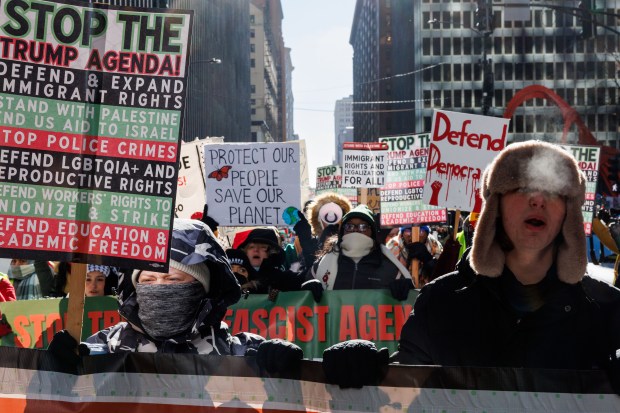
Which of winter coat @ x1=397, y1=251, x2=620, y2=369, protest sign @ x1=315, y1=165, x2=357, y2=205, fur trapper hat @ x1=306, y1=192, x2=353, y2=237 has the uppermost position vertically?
protest sign @ x1=315, y1=165, x2=357, y2=205

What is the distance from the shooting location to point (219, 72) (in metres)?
70.9

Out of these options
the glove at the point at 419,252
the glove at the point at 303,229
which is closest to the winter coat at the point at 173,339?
the glove at the point at 303,229

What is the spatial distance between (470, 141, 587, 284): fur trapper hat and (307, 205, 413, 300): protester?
350cm

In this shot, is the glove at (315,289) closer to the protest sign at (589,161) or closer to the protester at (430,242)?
the protester at (430,242)

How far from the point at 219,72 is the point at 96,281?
218ft

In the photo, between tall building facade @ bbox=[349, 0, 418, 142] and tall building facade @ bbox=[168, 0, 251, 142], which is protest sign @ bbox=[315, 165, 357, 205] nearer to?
tall building facade @ bbox=[168, 0, 251, 142]

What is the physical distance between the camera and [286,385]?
2461 mm

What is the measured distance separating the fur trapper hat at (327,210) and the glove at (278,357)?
241 inches

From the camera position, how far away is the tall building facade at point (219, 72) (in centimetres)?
5759

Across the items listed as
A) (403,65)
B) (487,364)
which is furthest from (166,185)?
(403,65)

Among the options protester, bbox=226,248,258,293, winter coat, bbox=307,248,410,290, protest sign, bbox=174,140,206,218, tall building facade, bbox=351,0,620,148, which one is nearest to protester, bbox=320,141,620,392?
winter coat, bbox=307,248,410,290

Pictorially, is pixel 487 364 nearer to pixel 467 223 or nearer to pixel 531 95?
pixel 467 223

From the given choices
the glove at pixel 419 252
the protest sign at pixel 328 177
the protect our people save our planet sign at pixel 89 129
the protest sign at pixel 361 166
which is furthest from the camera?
the protest sign at pixel 328 177

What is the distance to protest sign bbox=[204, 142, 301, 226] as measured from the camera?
27.7 ft
